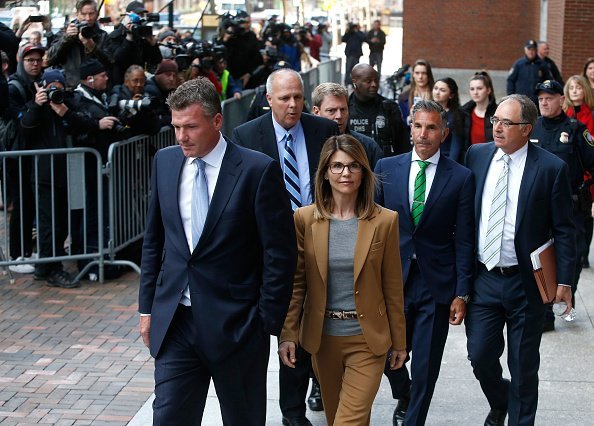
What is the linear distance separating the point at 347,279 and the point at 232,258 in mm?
649

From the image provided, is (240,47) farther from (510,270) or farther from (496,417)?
(510,270)

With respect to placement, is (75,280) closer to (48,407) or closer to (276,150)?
(48,407)

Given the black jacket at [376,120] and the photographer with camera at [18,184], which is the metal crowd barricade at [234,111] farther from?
Answer: the black jacket at [376,120]

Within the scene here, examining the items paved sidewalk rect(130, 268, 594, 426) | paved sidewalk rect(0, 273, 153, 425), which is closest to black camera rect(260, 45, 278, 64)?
paved sidewalk rect(0, 273, 153, 425)

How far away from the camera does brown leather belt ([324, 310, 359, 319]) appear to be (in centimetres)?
507

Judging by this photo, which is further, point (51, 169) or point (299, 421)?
point (51, 169)

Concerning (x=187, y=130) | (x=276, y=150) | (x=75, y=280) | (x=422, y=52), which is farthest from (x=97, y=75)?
(x=422, y=52)

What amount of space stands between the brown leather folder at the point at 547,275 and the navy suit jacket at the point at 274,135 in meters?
1.49

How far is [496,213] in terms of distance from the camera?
5.70 m

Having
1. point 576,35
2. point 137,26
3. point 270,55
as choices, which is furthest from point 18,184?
point 576,35

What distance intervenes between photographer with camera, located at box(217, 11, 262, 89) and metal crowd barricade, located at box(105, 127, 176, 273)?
5.41m

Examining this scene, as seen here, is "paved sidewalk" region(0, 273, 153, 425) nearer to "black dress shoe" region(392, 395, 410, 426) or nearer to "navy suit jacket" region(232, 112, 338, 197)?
"black dress shoe" region(392, 395, 410, 426)

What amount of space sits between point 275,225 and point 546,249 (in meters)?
1.71

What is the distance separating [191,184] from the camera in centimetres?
478
